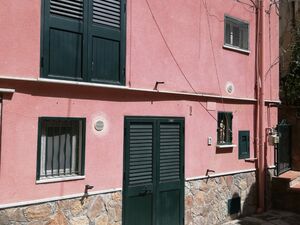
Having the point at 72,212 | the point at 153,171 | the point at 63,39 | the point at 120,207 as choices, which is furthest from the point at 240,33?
the point at 72,212

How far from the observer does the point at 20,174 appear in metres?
7.25

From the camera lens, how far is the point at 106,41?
8672 mm

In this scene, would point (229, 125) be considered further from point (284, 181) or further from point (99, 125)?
point (99, 125)

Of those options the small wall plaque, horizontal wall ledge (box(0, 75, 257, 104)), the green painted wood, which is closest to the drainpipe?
horizontal wall ledge (box(0, 75, 257, 104))

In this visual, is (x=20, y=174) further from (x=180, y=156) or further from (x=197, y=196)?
(x=197, y=196)

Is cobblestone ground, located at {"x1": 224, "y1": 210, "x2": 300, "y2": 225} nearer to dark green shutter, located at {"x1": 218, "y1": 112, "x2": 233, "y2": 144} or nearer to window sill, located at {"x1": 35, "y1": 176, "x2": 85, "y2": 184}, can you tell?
dark green shutter, located at {"x1": 218, "y1": 112, "x2": 233, "y2": 144}

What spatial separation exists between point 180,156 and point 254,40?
515 cm

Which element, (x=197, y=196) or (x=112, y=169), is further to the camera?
(x=197, y=196)

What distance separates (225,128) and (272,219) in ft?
10.7

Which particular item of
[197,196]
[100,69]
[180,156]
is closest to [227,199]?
[197,196]

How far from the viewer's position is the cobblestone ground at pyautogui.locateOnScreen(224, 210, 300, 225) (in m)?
11.8

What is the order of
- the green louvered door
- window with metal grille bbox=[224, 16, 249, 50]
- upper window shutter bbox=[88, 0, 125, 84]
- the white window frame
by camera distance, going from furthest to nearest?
window with metal grille bbox=[224, 16, 249, 50]
the white window frame
the green louvered door
upper window shutter bbox=[88, 0, 125, 84]

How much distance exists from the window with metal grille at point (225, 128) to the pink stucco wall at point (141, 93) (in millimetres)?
223

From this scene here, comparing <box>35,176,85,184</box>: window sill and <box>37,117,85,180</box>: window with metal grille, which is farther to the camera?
<box>37,117,85,180</box>: window with metal grille
